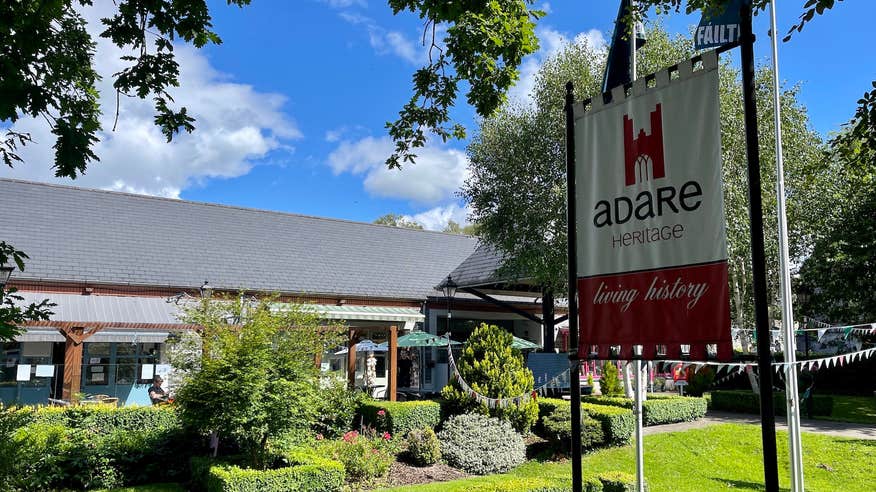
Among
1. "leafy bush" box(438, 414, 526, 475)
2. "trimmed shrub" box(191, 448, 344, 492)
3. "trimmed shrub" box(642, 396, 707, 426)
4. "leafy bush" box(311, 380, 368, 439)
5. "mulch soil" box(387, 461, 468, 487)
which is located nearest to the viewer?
"trimmed shrub" box(191, 448, 344, 492)

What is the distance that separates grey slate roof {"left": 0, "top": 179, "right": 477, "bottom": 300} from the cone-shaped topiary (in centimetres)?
955

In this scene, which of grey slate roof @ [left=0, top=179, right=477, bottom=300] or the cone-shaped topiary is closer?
the cone-shaped topiary

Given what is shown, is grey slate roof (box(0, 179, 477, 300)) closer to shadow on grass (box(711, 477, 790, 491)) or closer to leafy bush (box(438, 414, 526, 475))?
leafy bush (box(438, 414, 526, 475))

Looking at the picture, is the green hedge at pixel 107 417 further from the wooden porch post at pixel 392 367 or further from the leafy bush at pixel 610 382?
the leafy bush at pixel 610 382

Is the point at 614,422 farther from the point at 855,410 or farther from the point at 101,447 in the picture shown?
the point at 855,410

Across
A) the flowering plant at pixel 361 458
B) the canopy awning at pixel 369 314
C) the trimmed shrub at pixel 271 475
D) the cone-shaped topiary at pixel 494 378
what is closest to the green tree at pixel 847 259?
the cone-shaped topiary at pixel 494 378

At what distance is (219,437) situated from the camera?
10.5m

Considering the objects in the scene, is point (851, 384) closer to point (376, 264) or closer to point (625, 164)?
point (376, 264)

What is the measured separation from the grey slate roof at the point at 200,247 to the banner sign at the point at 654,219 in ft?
56.9

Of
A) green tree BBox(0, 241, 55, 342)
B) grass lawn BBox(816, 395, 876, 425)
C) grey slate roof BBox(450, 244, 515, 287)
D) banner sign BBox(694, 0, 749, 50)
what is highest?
banner sign BBox(694, 0, 749, 50)

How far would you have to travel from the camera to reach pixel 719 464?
11609 mm

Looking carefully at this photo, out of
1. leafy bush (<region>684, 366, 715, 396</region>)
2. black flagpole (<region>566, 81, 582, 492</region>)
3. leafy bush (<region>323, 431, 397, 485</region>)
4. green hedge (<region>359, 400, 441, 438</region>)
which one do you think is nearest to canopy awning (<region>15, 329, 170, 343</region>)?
green hedge (<region>359, 400, 441, 438</region>)

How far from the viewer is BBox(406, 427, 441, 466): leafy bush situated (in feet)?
35.9

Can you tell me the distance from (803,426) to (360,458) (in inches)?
447
